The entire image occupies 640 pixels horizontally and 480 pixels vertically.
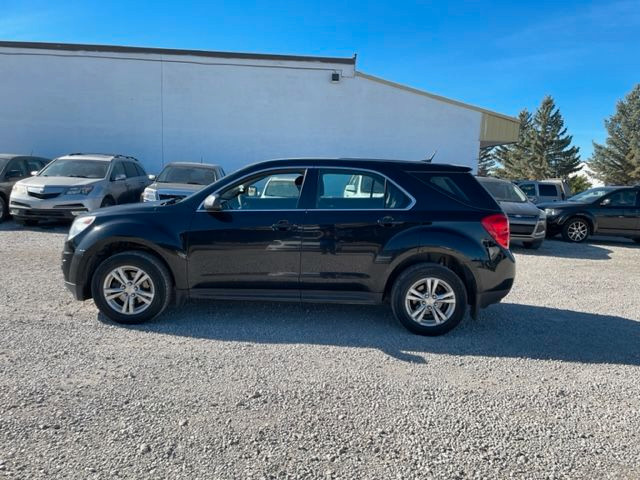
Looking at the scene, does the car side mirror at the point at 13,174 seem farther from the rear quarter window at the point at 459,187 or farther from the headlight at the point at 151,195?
the rear quarter window at the point at 459,187

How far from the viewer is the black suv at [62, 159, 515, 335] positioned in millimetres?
4223

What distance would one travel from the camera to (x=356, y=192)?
14.3 ft

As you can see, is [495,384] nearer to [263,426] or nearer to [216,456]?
[263,426]

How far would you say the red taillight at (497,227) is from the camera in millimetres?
4246

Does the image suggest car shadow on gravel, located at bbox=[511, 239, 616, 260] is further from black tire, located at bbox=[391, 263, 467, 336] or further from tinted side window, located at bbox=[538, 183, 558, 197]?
tinted side window, located at bbox=[538, 183, 558, 197]

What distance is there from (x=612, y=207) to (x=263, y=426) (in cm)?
1233

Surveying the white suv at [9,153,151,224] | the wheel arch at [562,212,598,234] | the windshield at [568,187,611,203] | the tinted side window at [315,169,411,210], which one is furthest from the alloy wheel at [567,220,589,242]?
the white suv at [9,153,151,224]

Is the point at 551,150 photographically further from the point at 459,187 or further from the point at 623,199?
the point at 459,187

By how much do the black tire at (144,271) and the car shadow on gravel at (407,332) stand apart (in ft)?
0.45

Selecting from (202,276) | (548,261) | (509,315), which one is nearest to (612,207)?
(548,261)

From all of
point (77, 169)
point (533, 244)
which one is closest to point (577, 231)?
point (533, 244)

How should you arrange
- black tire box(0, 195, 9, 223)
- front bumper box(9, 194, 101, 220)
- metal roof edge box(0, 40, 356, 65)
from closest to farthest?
front bumper box(9, 194, 101, 220) < black tire box(0, 195, 9, 223) < metal roof edge box(0, 40, 356, 65)

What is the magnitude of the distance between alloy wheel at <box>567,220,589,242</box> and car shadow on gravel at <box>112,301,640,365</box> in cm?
739

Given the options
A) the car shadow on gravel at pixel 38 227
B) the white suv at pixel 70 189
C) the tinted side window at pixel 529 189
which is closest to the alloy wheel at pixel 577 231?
the tinted side window at pixel 529 189
